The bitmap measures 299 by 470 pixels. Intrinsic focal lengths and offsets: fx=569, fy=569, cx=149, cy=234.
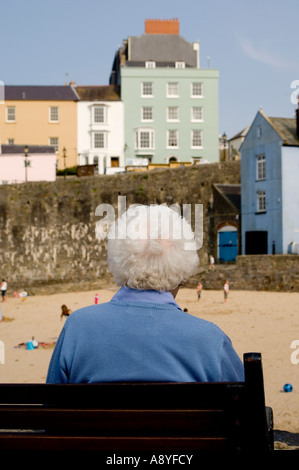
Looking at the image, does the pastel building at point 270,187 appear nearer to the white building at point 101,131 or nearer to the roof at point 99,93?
the white building at point 101,131

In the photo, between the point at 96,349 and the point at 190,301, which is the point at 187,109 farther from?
the point at 96,349

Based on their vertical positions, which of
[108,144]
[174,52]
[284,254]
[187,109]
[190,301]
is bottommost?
[190,301]

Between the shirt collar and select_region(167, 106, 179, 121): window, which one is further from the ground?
select_region(167, 106, 179, 121): window

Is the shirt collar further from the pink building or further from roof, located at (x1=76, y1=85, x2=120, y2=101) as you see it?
roof, located at (x1=76, y1=85, x2=120, y2=101)

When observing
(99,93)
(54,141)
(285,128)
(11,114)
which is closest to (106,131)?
(99,93)

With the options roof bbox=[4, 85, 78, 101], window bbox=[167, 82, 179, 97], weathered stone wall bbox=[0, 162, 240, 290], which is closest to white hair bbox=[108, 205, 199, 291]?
weathered stone wall bbox=[0, 162, 240, 290]

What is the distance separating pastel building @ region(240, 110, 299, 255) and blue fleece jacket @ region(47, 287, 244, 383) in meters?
24.1

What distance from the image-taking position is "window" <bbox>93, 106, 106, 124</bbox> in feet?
136

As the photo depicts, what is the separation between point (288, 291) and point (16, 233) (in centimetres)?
1504

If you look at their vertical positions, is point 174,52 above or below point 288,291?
above

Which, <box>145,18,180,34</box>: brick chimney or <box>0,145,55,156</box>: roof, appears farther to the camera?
<box>145,18,180,34</box>: brick chimney

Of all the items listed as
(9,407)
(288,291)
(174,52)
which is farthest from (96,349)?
(174,52)

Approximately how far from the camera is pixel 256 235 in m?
27.5

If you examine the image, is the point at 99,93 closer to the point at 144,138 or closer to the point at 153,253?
the point at 144,138
